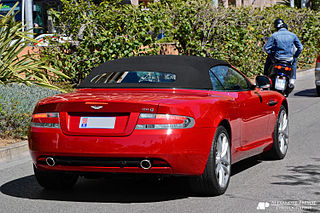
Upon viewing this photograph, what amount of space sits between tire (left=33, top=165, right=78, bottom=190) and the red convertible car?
0.03 ft

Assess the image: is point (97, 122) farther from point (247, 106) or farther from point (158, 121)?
point (247, 106)

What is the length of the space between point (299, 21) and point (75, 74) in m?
13.5

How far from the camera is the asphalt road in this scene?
251 inches

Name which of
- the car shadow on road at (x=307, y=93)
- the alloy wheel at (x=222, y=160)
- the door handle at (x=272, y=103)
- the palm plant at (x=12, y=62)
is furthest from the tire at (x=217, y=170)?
the car shadow on road at (x=307, y=93)

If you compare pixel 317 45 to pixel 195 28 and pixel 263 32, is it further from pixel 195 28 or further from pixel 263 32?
pixel 195 28

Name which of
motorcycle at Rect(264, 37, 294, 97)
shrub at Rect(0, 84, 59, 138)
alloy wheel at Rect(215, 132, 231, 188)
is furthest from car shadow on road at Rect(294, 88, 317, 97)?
alloy wheel at Rect(215, 132, 231, 188)

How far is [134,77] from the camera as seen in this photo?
749cm

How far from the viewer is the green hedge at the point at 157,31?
17344mm

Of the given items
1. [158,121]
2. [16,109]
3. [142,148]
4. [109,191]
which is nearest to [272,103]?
[109,191]

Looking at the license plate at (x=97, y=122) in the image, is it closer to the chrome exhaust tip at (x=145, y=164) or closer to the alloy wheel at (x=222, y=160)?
the chrome exhaust tip at (x=145, y=164)

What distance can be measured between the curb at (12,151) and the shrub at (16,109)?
57cm

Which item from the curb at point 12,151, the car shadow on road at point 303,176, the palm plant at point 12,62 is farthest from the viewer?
the palm plant at point 12,62

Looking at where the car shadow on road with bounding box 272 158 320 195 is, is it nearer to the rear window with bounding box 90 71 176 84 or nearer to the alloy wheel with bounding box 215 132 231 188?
the alloy wheel with bounding box 215 132 231 188

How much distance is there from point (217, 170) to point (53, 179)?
5.42 feet
